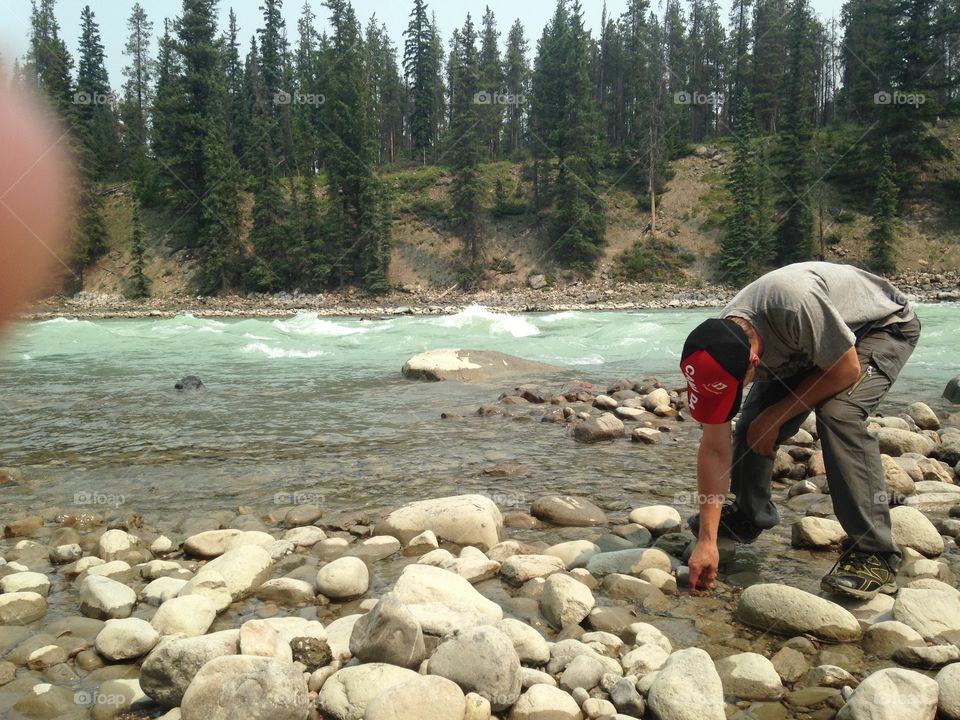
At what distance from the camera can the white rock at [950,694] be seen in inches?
100

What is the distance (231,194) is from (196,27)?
37.0 feet

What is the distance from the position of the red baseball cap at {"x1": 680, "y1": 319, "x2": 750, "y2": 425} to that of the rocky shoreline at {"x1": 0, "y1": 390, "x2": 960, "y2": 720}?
3.08 ft

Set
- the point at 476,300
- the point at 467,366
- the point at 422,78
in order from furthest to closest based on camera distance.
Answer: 1. the point at 422,78
2. the point at 476,300
3. the point at 467,366

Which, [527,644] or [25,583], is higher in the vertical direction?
[527,644]

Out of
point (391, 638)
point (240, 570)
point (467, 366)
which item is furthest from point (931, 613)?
point (467, 366)

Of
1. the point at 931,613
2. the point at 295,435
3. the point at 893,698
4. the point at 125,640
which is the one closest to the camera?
the point at 893,698

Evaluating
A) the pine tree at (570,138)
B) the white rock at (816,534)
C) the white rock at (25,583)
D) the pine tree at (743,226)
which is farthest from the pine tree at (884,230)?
the white rock at (25,583)

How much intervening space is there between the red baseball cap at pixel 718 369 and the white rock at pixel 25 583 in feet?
12.6

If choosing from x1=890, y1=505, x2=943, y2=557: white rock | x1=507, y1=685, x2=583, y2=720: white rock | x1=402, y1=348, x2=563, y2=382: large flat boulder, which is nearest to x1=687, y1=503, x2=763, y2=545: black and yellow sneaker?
x1=890, y1=505, x2=943, y2=557: white rock

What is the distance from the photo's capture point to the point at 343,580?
3.90 metres

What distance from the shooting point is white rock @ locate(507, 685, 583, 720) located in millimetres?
2727

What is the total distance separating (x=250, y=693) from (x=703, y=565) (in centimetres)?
231

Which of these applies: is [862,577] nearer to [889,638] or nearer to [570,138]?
[889,638]

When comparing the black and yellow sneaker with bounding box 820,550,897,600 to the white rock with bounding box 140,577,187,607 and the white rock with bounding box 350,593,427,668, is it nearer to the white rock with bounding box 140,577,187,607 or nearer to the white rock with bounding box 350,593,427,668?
the white rock with bounding box 350,593,427,668
